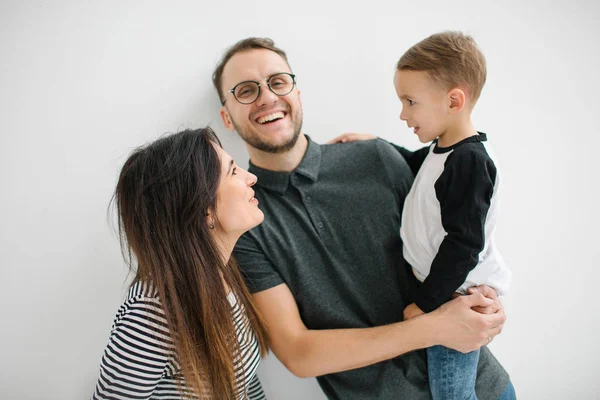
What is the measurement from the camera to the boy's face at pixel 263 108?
1299 millimetres

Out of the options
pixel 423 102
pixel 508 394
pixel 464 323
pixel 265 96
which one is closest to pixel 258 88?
pixel 265 96

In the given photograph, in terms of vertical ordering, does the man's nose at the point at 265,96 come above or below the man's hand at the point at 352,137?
above

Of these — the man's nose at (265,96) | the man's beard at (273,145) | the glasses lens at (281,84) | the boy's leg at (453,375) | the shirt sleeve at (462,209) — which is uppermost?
the glasses lens at (281,84)

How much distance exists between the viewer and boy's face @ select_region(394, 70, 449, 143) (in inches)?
40.7

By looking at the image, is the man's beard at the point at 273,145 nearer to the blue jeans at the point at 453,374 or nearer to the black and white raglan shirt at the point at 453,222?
the black and white raglan shirt at the point at 453,222

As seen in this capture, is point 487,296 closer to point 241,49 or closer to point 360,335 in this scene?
point 360,335

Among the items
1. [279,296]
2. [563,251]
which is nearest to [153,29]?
[279,296]

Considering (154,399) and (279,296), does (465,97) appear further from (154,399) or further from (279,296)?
(154,399)

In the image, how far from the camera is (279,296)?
120 cm

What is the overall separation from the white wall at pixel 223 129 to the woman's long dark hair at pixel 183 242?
45cm

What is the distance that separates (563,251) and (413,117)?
1.28 m

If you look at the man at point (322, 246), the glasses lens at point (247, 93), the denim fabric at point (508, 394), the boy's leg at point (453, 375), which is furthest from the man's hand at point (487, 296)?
the glasses lens at point (247, 93)

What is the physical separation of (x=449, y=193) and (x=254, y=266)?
2.30 ft

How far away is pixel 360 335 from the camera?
1.15 m
